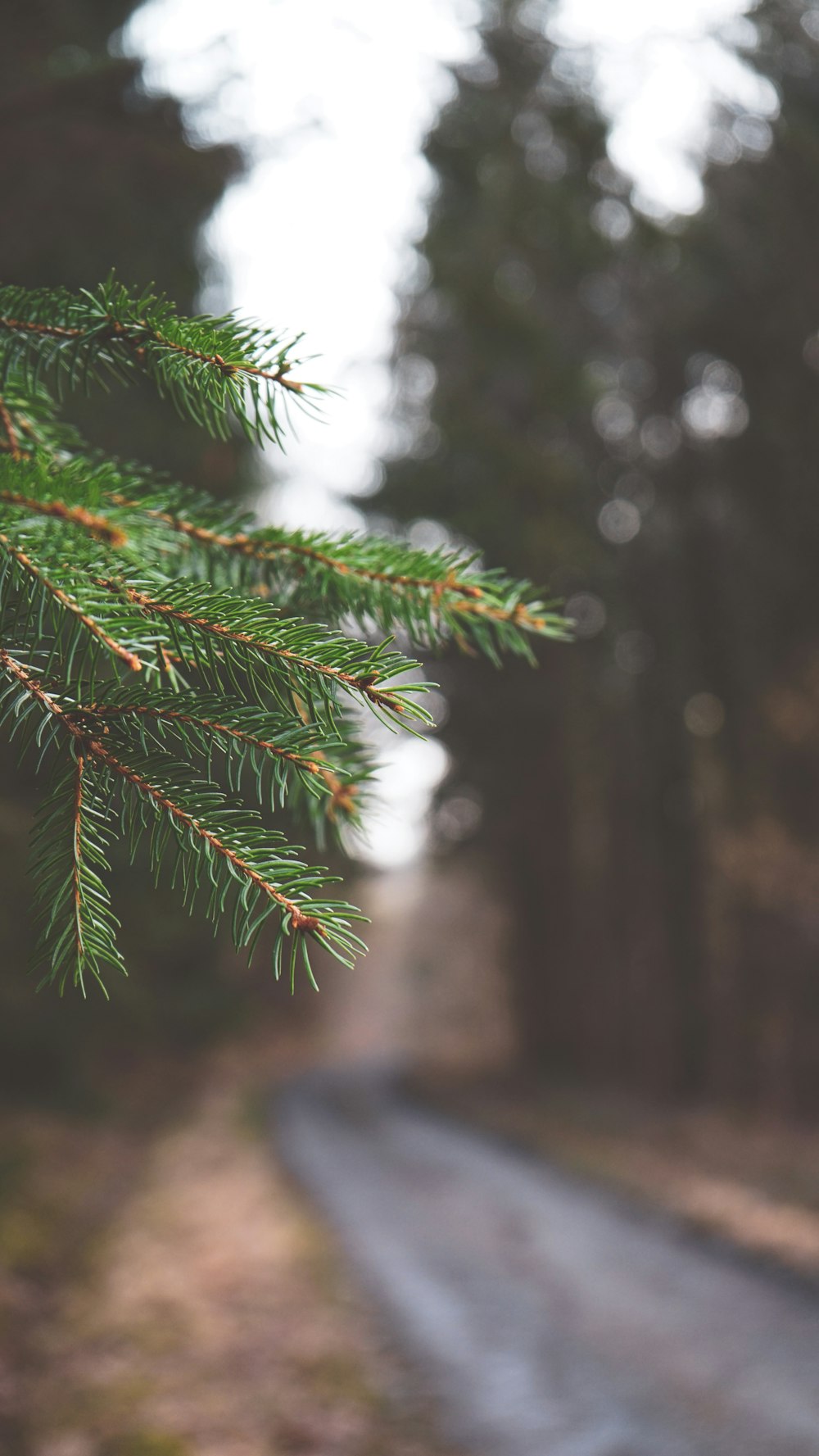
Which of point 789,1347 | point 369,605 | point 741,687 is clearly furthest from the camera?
point 741,687

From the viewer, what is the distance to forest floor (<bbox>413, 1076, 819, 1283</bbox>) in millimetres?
7672

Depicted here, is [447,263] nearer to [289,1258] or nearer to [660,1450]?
[660,1450]

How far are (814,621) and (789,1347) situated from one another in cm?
792

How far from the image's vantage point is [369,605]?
4.17 ft

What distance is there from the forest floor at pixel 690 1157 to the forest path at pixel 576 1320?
29 centimetres

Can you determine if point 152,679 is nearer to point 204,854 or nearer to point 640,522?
point 204,854

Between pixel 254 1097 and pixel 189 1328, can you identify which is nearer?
pixel 189 1328

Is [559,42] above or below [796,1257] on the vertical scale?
above

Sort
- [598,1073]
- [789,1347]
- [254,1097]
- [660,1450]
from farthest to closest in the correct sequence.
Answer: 1. [254,1097]
2. [598,1073]
3. [789,1347]
4. [660,1450]

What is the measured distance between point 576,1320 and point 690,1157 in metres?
4.58

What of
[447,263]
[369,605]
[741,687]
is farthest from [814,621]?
[369,605]

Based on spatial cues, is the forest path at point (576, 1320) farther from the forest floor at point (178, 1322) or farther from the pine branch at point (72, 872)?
the pine branch at point (72, 872)

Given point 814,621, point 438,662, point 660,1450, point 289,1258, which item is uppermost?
point 814,621

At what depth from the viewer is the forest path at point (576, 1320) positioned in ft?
15.8
